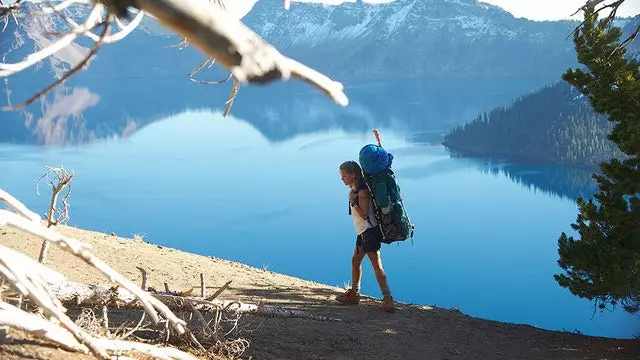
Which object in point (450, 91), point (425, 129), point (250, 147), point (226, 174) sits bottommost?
point (226, 174)

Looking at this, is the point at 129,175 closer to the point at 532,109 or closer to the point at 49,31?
the point at 49,31

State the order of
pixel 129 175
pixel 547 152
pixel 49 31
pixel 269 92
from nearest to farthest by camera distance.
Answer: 1. pixel 49 31
2. pixel 129 175
3. pixel 547 152
4. pixel 269 92

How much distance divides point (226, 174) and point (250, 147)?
68.1ft

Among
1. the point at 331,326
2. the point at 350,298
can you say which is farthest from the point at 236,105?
the point at 331,326

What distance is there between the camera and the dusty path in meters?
4.61

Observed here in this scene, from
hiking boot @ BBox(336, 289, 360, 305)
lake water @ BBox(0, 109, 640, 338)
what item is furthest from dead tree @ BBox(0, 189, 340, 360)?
lake water @ BBox(0, 109, 640, 338)

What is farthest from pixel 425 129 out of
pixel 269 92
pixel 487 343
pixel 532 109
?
pixel 487 343

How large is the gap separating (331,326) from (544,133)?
315 feet

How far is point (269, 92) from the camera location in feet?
491

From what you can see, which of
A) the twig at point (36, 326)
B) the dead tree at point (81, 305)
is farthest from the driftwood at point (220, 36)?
the twig at point (36, 326)

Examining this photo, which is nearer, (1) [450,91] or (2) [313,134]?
(2) [313,134]

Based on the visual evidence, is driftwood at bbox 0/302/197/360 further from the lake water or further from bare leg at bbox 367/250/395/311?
the lake water

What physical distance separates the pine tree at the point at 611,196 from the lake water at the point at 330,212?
1521cm

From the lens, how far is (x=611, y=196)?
7340mm
